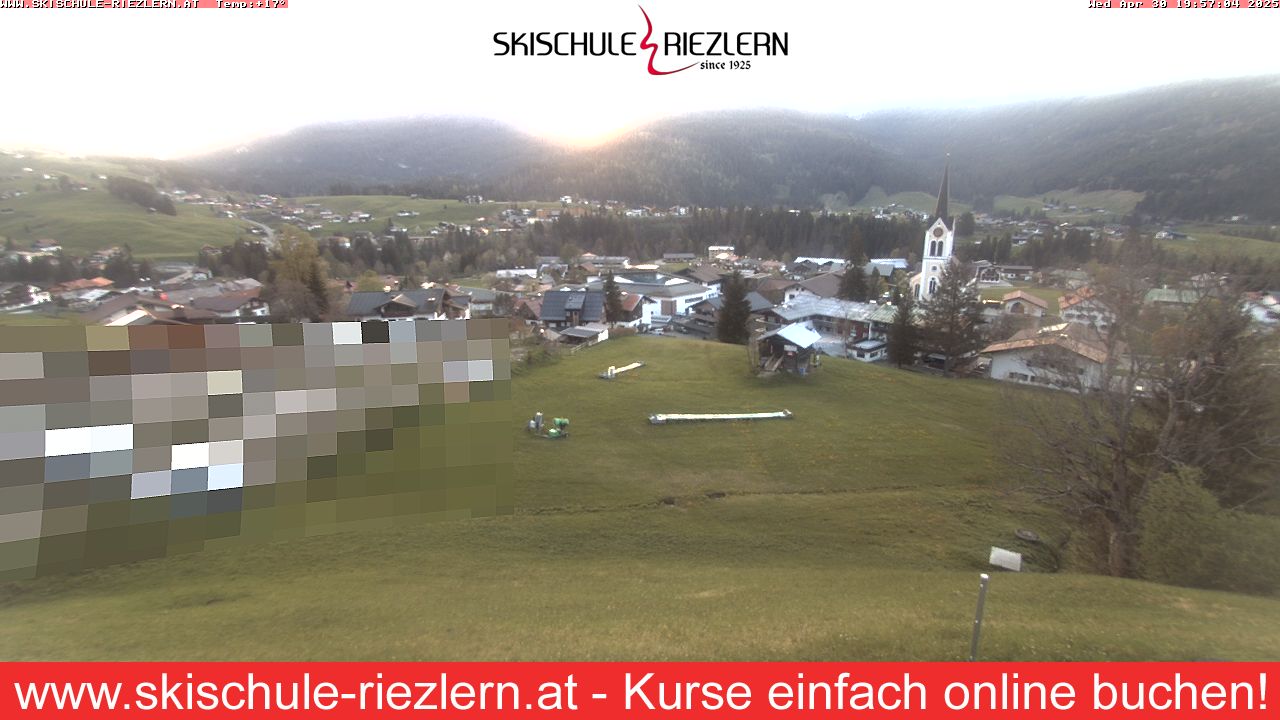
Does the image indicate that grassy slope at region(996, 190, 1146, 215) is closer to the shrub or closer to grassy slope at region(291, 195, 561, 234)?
grassy slope at region(291, 195, 561, 234)

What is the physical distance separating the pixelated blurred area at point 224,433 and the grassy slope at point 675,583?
4.42 feet

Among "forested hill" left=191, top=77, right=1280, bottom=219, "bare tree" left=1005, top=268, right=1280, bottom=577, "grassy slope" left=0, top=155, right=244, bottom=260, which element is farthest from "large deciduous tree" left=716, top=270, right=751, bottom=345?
"forested hill" left=191, top=77, right=1280, bottom=219

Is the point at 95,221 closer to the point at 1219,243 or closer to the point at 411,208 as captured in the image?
the point at 411,208

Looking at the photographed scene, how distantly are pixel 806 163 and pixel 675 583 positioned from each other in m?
201

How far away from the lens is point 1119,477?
12.6 meters

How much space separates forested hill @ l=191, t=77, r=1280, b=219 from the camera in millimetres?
117938

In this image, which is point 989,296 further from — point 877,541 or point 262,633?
point 262,633

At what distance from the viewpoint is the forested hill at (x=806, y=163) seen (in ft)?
387

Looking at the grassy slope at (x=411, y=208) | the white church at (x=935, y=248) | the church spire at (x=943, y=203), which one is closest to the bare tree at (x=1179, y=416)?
the white church at (x=935, y=248)

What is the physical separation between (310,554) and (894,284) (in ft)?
232

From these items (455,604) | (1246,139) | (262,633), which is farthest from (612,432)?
(1246,139)

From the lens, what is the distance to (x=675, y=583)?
1131 centimetres

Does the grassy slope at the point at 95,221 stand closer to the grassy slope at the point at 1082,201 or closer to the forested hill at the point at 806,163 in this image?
the forested hill at the point at 806,163

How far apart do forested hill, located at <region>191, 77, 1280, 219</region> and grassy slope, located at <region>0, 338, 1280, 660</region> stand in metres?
122
